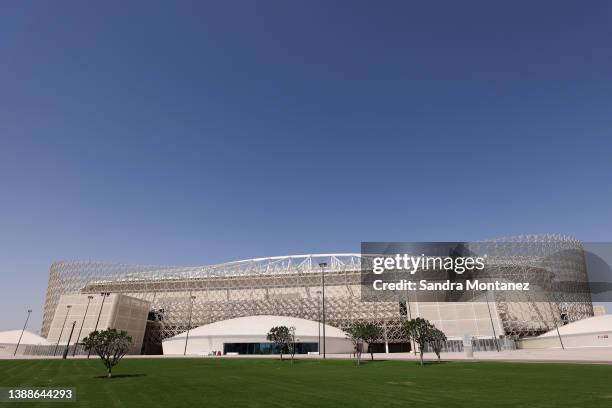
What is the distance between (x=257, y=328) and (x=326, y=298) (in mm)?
24369

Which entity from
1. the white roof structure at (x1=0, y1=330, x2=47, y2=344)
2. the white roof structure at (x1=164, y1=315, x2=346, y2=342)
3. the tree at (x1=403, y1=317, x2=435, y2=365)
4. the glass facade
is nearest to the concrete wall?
the white roof structure at (x1=164, y1=315, x2=346, y2=342)

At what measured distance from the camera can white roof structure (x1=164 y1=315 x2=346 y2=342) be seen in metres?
72.9

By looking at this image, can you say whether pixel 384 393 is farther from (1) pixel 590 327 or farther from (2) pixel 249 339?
(1) pixel 590 327

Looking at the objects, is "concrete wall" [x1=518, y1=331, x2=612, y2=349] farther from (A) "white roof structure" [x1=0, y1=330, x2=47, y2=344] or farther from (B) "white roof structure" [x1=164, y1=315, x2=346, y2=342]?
(A) "white roof structure" [x1=0, y1=330, x2=47, y2=344]

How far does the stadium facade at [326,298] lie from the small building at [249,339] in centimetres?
1202

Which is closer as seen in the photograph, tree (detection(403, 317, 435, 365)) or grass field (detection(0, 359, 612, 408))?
grass field (detection(0, 359, 612, 408))

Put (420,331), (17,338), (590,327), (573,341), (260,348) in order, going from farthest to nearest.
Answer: (17,338) < (260,348) < (590,327) < (573,341) < (420,331)

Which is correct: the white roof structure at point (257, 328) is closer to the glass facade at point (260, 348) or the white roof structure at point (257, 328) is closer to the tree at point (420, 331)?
the glass facade at point (260, 348)

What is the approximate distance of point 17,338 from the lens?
91.9 meters

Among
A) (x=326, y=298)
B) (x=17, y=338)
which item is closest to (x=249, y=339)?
(x=326, y=298)

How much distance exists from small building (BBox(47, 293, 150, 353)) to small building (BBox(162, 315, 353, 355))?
1773 centimetres

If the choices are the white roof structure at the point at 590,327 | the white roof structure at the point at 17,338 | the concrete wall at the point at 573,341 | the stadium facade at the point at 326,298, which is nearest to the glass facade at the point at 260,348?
the stadium facade at the point at 326,298

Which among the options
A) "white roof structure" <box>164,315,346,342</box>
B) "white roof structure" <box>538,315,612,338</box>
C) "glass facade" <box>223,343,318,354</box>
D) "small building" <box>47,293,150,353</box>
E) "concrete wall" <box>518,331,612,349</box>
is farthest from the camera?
"small building" <box>47,293,150,353</box>

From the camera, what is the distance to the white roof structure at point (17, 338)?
8914cm
